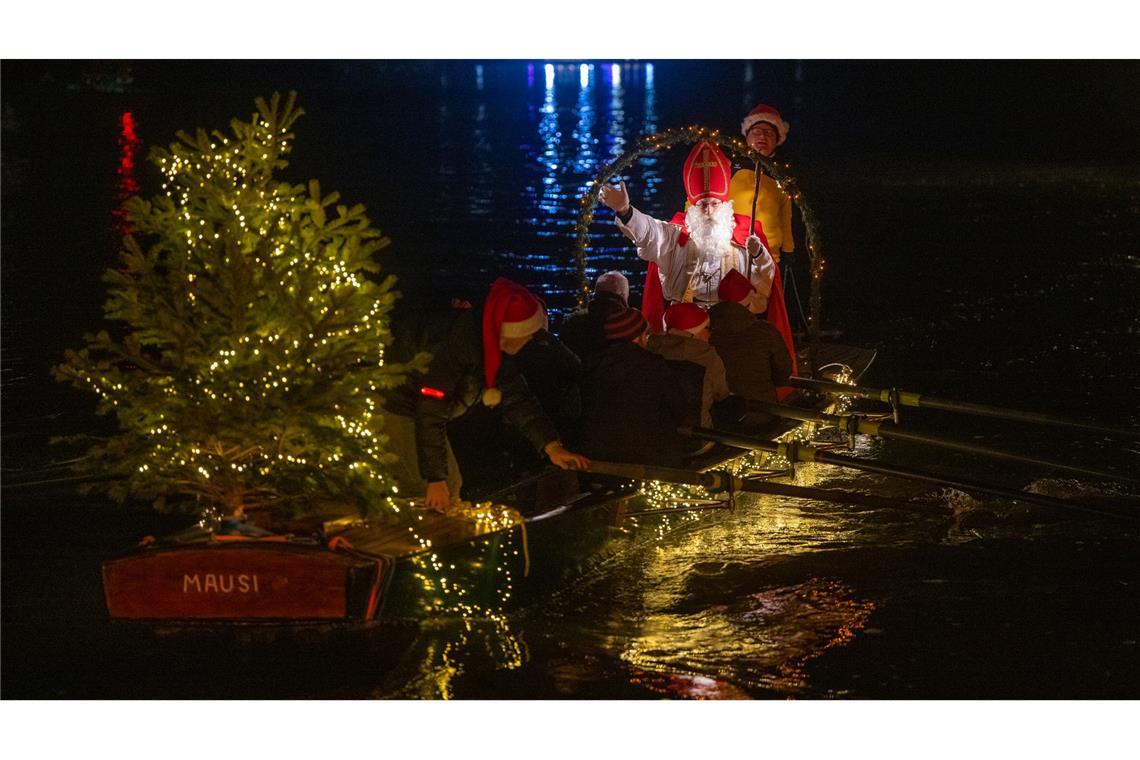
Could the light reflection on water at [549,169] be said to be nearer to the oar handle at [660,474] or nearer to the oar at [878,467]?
the oar at [878,467]

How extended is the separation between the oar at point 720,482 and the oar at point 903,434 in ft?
1.72

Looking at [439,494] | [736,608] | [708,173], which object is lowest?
[736,608]

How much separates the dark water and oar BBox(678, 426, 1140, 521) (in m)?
0.56

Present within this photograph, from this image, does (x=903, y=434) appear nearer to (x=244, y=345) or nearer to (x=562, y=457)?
(x=562, y=457)

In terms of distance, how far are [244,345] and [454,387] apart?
3.62 feet

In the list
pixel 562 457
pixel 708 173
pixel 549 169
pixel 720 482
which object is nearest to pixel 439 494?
pixel 562 457

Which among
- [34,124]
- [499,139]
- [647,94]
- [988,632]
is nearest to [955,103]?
[647,94]

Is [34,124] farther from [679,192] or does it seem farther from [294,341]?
[294,341]

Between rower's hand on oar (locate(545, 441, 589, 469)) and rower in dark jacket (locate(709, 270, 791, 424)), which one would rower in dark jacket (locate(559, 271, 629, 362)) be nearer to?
rower in dark jacket (locate(709, 270, 791, 424))

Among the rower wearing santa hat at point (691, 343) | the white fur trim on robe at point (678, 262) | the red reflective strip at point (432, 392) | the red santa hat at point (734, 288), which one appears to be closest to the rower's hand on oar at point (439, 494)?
the red reflective strip at point (432, 392)

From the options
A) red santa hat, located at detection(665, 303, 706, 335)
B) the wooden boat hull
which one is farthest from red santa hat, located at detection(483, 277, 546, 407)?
red santa hat, located at detection(665, 303, 706, 335)

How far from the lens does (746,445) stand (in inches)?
344

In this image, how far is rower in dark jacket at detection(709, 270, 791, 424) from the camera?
9828mm

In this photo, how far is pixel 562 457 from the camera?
25.1ft
